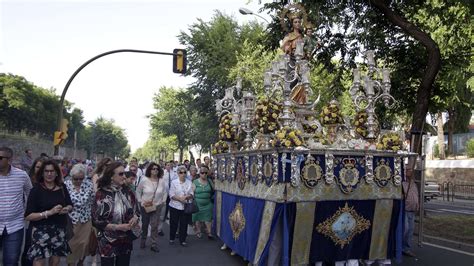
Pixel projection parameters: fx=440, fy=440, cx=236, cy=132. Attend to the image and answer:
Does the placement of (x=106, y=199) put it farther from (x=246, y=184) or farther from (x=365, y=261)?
(x=365, y=261)

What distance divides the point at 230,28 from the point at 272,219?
26.1 metres

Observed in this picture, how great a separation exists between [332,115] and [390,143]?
120cm

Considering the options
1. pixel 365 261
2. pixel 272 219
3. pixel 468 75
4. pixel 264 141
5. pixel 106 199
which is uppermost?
pixel 468 75

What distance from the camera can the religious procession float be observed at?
6.84m

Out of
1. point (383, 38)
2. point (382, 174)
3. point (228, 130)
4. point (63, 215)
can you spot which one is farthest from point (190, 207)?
point (383, 38)

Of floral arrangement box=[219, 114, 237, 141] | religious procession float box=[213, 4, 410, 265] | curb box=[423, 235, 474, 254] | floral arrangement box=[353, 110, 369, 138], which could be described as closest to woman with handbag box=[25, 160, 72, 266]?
religious procession float box=[213, 4, 410, 265]

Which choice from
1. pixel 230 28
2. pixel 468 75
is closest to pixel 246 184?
pixel 468 75

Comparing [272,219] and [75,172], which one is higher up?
[75,172]

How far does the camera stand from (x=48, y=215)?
5398mm

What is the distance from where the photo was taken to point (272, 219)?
6.79 meters

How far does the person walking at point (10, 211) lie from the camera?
547cm

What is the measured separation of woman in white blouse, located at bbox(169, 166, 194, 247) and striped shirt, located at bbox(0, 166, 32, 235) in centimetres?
510

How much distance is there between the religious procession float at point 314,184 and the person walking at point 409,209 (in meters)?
1.31

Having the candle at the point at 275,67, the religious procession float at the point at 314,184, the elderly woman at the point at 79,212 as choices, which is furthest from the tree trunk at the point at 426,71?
the elderly woman at the point at 79,212
